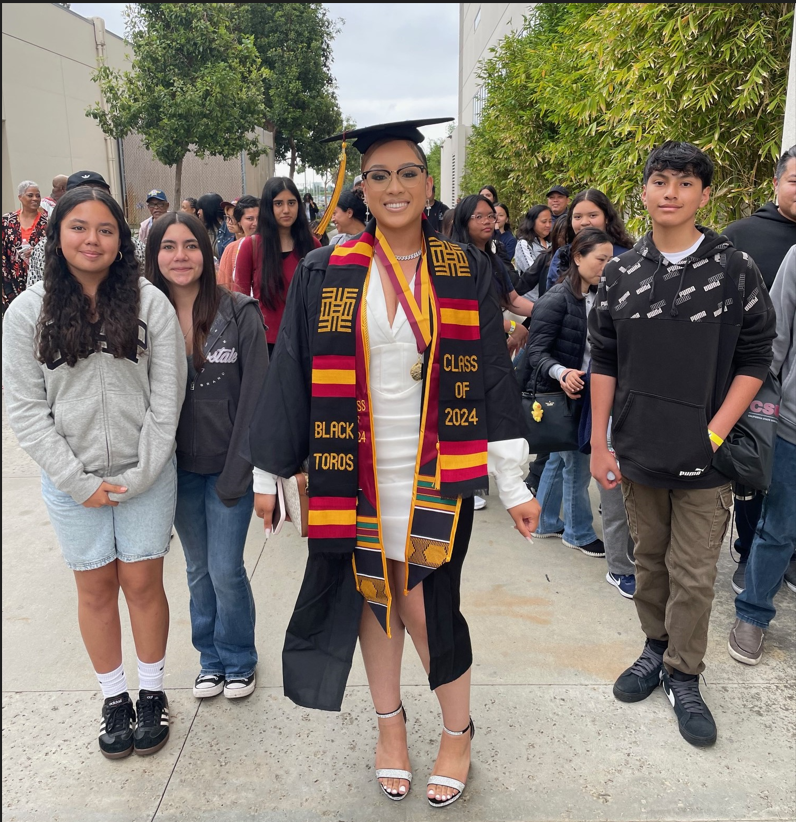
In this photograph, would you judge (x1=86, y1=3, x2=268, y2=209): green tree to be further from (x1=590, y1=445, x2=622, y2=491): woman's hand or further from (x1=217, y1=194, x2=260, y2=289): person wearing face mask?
(x1=590, y1=445, x2=622, y2=491): woman's hand

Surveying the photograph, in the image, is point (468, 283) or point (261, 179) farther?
point (261, 179)

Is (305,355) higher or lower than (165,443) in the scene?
higher

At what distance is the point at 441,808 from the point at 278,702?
84 cm

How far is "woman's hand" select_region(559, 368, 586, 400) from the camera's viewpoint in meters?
3.59

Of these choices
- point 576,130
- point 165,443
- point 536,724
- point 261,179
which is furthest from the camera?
point 261,179

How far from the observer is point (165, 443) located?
8.14 ft

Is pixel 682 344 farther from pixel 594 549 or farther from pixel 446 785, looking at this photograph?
pixel 594 549

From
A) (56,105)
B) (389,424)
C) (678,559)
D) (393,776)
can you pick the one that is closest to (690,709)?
(678,559)

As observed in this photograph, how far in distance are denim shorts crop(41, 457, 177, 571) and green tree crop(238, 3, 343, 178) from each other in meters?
30.3

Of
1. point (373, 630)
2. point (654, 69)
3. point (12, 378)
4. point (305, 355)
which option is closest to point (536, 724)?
point (373, 630)

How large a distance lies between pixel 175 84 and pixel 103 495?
1731cm

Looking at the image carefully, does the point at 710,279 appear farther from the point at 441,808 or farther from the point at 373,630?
the point at 441,808

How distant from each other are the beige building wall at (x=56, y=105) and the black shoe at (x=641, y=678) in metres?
16.9

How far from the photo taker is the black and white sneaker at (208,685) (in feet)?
9.50
